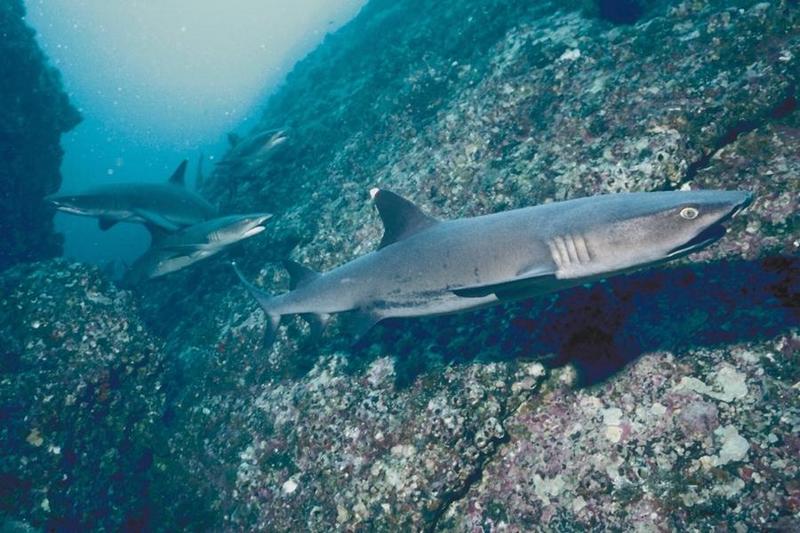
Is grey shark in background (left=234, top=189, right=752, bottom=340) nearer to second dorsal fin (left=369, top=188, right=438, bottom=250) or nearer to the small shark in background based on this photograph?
second dorsal fin (left=369, top=188, right=438, bottom=250)

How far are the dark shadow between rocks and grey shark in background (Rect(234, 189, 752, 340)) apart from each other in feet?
2.98

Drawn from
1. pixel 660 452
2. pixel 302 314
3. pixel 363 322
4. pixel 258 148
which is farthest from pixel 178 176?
pixel 660 452

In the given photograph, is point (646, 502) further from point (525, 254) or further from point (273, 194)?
point (273, 194)

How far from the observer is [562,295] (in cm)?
412

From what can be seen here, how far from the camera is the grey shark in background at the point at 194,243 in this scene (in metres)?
6.70

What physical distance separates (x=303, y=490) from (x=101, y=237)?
6315 centimetres

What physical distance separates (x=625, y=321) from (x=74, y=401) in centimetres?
694

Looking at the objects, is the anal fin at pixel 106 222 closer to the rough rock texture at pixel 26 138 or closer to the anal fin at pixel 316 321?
the rough rock texture at pixel 26 138

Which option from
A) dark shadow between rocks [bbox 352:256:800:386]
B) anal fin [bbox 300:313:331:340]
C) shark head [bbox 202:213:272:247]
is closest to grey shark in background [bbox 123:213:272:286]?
shark head [bbox 202:213:272:247]

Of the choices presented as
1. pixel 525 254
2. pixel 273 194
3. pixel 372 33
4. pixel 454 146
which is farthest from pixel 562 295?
pixel 372 33

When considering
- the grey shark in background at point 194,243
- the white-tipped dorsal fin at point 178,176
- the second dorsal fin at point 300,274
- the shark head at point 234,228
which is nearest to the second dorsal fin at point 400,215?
the second dorsal fin at point 300,274

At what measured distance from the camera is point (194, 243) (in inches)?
278

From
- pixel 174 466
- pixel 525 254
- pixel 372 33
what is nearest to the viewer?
pixel 525 254

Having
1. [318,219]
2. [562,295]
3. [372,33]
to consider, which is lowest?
[562,295]
